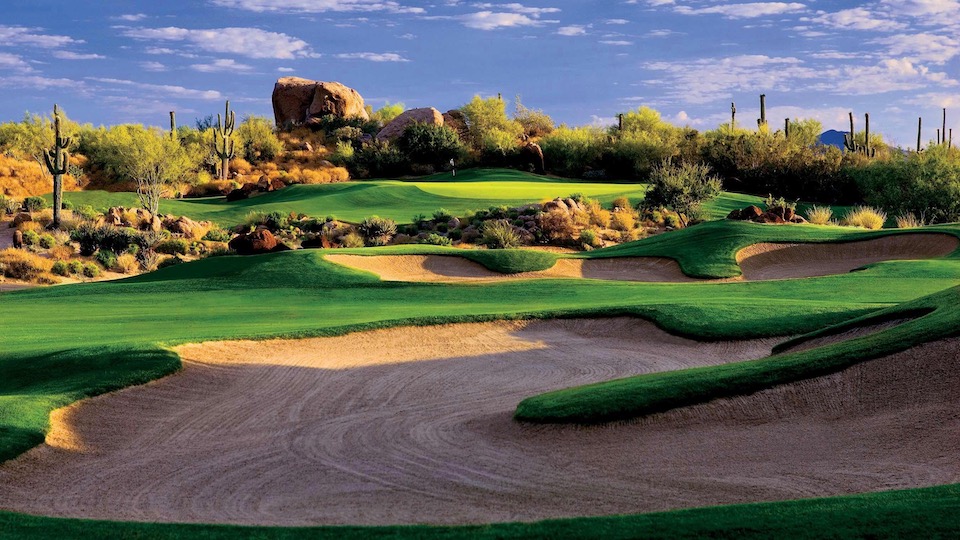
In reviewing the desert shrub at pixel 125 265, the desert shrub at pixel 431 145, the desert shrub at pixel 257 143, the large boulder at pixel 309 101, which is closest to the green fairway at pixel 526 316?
the desert shrub at pixel 125 265

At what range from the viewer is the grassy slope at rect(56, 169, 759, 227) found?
170 ft

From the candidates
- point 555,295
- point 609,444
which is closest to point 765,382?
point 609,444

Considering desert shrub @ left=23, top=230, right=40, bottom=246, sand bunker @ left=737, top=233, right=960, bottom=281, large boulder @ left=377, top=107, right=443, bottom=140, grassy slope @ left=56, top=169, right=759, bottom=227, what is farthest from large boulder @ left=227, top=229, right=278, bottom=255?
large boulder @ left=377, top=107, right=443, bottom=140

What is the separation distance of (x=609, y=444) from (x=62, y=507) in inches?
238

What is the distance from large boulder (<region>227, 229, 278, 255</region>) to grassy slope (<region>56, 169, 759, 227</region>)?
40.8ft

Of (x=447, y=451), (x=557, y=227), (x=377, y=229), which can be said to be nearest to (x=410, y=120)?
(x=377, y=229)

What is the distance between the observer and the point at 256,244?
35406 mm

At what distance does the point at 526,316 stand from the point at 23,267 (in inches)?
1071

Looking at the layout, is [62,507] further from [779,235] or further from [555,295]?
[779,235]

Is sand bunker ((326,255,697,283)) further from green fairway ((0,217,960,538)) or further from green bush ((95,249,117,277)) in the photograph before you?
green bush ((95,249,117,277))

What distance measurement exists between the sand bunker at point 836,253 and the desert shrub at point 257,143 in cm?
5977

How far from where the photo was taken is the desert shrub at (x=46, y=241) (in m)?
43.1

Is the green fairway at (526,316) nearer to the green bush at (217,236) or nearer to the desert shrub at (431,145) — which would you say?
the green bush at (217,236)

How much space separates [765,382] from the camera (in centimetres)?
1124
